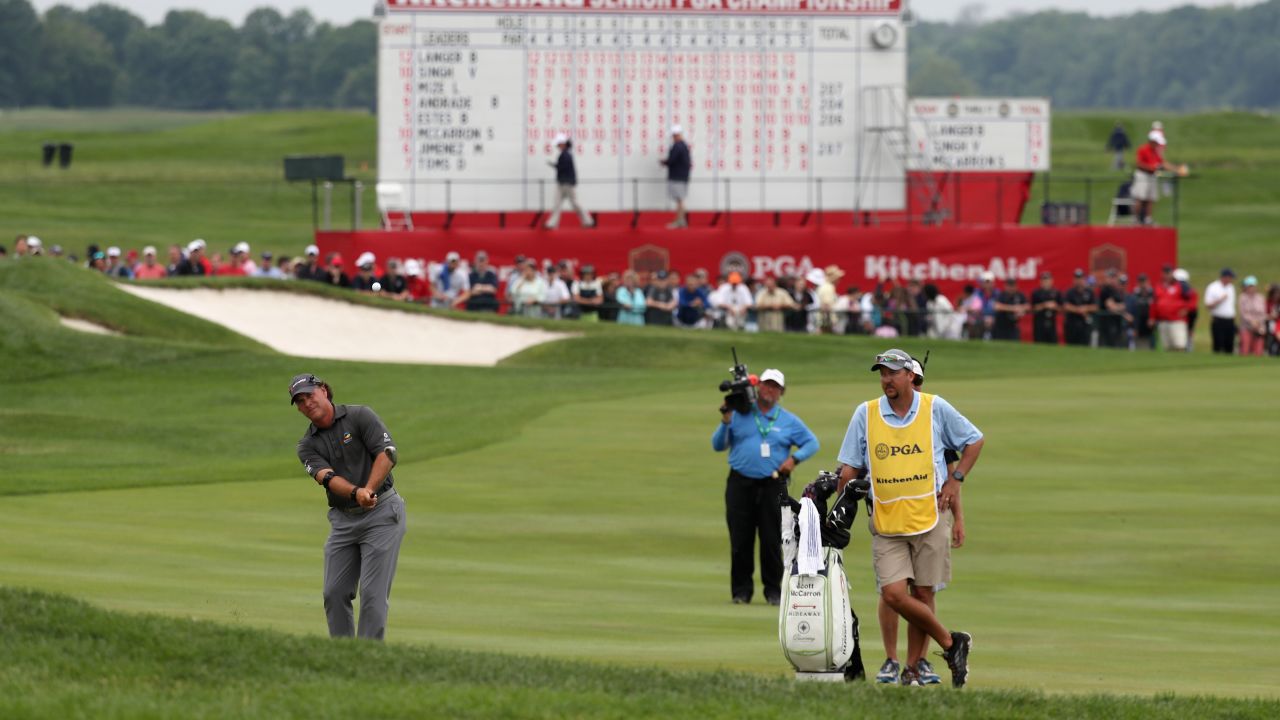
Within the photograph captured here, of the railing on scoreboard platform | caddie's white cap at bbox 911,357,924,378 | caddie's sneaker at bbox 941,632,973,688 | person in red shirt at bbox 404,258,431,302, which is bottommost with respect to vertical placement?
caddie's sneaker at bbox 941,632,973,688

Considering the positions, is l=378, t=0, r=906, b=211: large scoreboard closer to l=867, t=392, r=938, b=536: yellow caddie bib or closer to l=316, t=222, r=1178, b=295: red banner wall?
l=316, t=222, r=1178, b=295: red banner wall

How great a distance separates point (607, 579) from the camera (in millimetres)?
18672

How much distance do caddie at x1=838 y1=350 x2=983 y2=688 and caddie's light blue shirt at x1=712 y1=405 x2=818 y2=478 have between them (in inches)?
213

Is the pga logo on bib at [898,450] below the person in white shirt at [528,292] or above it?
above

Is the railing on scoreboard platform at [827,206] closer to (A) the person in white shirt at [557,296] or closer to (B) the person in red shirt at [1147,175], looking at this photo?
(B) the person in red shirt at [1147,175]

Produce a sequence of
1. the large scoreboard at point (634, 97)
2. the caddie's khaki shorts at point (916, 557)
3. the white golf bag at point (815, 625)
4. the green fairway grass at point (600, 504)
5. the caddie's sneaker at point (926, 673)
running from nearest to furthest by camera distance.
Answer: the white golf bag at point (815, 625)
the caddie's sneaker at point (926, 673)
the caddie's khaki shorts at point (916, 557)
the green fairway grass at point (600, 504)
the large scoreboard at point (634, 97)

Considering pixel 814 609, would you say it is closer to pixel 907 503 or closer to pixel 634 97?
pixel 907 503

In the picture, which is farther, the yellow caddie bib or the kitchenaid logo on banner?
the kitchenaid logo on banner

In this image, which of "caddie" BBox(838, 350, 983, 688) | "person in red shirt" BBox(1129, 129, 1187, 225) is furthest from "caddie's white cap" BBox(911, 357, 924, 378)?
"person in red shirt" BBox(1129, 129, 1187, 225)

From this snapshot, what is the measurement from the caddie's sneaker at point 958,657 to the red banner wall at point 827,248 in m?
31.3

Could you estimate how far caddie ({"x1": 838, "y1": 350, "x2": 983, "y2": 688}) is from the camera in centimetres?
1308

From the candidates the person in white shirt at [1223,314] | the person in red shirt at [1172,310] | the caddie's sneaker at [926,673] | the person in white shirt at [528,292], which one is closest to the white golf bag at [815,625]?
the caddie's sneaker at [926,673]

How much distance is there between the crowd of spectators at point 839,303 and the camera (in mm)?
41406

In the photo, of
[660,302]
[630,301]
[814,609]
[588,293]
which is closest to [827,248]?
[660,302]
